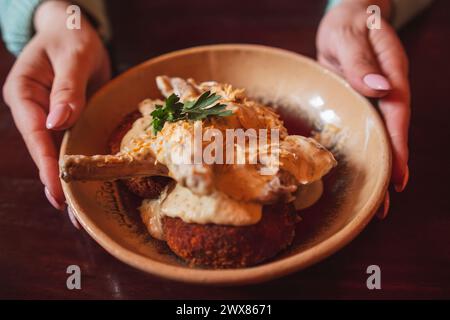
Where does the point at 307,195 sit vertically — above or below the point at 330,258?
above

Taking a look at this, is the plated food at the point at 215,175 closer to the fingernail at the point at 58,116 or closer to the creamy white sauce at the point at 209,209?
the creamy white sauce at the point at 209,209

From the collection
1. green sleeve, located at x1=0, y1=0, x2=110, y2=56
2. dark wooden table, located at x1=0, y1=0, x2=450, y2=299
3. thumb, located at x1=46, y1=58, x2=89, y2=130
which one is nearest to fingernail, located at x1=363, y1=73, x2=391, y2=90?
dark wooden table, located at x1=0, y1=0, x2=450, y2=299

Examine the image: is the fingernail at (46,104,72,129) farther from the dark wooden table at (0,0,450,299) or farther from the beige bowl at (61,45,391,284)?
the dark wooden table at (0,0,450,299)

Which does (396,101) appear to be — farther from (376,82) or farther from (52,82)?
(52,82)

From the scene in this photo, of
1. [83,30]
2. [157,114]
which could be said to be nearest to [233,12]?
[83,30]

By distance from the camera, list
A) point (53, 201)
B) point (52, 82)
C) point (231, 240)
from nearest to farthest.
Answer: point (231, 240)
point (53, 201)
point (52, 82)

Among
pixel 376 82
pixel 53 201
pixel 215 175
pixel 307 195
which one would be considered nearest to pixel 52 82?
pixel 53 201

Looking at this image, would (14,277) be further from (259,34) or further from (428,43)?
(428,43)
